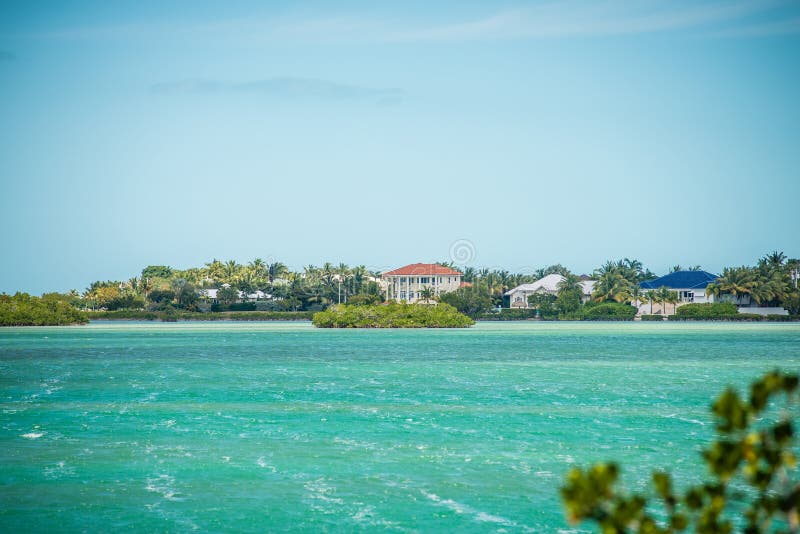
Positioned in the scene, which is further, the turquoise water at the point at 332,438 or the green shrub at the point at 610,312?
the green shrub at the point at 610,312

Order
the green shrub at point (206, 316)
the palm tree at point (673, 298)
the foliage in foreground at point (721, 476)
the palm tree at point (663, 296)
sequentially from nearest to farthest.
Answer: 1. the foliage in foreground at point (721, 476)
2. the palm tree at point (673, 298)
3. the palm tree at point (663, 296)
4. the green shrub at point (206, 316)

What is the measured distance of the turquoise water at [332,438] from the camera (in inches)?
638

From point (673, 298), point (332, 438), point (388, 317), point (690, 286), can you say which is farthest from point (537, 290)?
point (332, 438)

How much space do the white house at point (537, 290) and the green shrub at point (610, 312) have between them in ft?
25.0

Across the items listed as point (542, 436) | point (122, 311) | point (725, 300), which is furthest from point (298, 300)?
point (542, 436)

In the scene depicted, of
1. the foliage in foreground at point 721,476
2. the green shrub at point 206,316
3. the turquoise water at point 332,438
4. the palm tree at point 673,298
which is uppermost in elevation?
the palm tree at point 673,298

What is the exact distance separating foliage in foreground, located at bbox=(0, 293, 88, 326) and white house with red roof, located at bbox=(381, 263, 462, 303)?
4801 centimetres

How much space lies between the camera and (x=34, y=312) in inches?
4621

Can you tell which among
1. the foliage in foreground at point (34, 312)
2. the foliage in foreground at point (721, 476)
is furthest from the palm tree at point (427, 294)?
the foliage in foreground at point (721, 476)

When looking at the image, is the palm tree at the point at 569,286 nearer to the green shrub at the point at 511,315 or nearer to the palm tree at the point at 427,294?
the green shrub at the point at 511,315

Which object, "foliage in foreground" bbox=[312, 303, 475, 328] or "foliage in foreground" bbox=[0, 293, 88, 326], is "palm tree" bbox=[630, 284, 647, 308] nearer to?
"foliage in foreground" bbox=[312, 303, 475, 328]

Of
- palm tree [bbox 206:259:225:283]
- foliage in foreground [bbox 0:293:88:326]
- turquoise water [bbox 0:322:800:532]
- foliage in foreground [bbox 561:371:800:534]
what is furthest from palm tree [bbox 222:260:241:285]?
foliage in foreground [bbox 561:371:800:534]

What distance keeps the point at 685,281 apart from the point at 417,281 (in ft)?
130

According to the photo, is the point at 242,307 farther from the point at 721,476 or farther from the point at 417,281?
the point at 721,476
